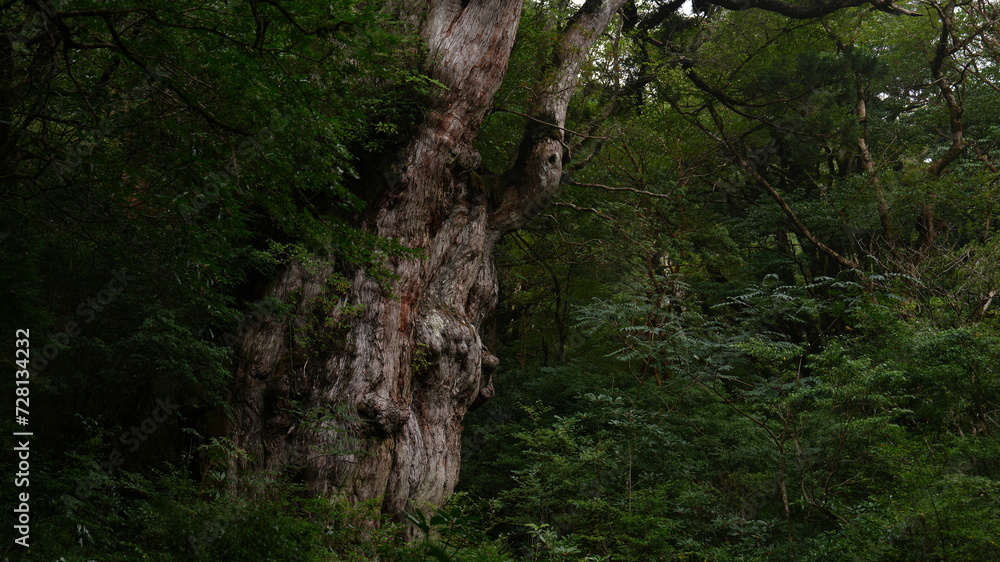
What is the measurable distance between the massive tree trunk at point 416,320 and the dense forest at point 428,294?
0.11ft

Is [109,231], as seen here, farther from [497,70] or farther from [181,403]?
[497,70]

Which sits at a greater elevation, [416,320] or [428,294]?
[428,294]

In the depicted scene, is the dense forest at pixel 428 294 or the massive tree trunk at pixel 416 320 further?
the massive tree trunk at pixel 416 320

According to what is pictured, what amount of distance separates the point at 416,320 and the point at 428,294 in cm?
58

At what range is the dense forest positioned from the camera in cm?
360

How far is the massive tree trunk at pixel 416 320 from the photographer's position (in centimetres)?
546

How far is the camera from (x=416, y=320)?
6469mm

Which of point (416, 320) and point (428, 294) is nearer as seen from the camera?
point (416, 320)

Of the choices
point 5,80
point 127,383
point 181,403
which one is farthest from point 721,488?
point 5,80

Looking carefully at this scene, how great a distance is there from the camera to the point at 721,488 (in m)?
7.95

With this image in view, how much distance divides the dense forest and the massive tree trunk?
3 centimetres

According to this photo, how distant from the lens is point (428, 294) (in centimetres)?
698

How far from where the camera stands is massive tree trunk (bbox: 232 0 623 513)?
17.9 feet

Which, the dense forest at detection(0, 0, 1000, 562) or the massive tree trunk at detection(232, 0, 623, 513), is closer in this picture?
the dense forest at detection(0, 0, 1000, 562)
